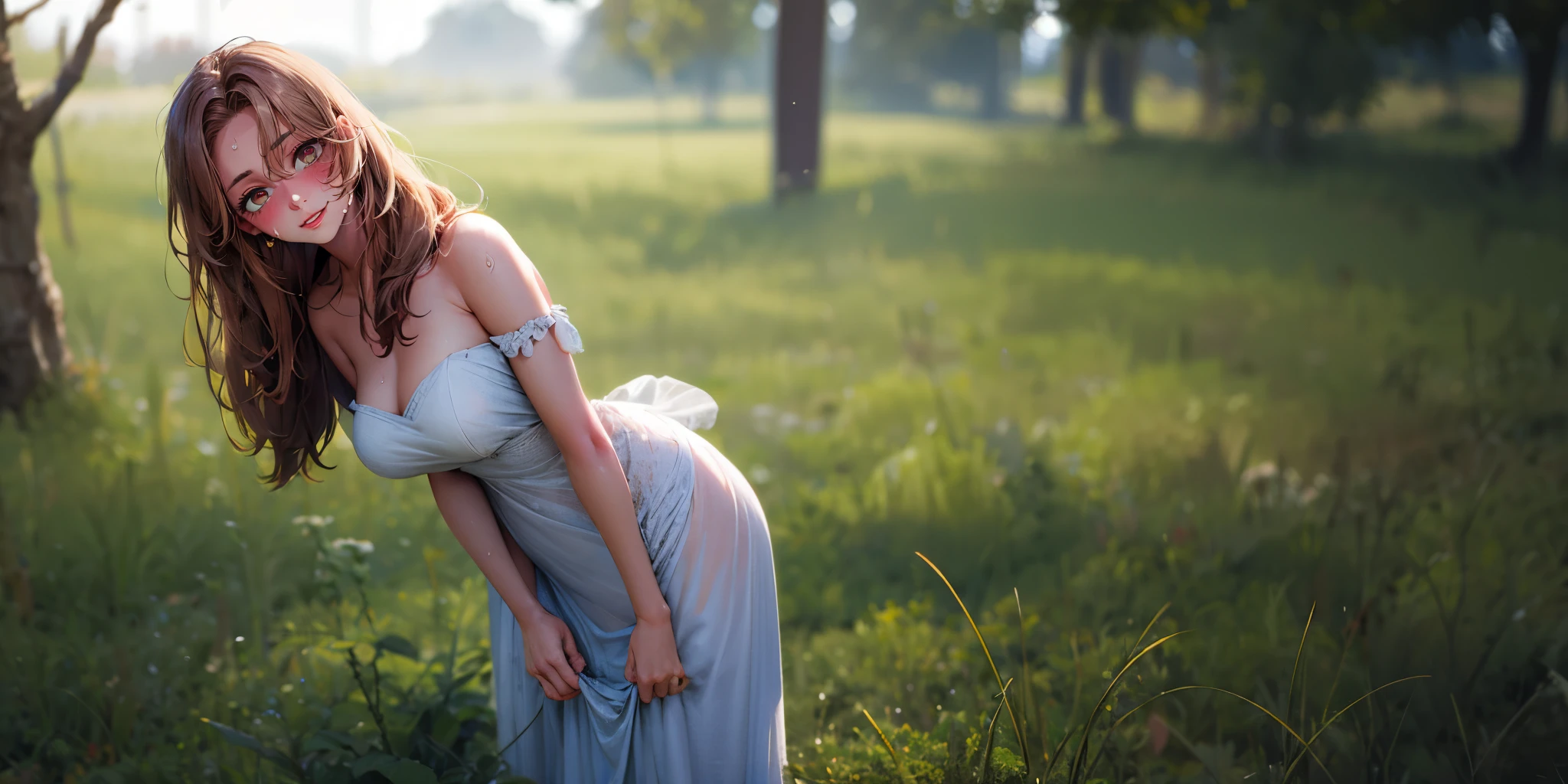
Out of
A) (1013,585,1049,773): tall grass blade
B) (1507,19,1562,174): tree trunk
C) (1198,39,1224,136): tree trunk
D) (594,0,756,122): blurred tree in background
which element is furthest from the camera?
(1198,39,1224,136): tree trunk

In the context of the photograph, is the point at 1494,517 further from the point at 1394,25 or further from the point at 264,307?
the point at 1394,25

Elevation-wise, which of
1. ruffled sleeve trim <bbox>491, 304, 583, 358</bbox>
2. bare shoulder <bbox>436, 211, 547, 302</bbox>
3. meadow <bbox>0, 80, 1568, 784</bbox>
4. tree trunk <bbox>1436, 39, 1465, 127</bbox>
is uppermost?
tree trunk <bbox>1436, 39, 1465, 127</bbox>

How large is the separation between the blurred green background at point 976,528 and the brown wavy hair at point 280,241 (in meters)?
0.23

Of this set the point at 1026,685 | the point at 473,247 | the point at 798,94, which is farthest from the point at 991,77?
the point at 473,247

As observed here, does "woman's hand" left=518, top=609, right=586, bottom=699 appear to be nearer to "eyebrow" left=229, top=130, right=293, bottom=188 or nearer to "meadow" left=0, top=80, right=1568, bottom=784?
"meadow" left=0, top=80, right=1568, bottom=784

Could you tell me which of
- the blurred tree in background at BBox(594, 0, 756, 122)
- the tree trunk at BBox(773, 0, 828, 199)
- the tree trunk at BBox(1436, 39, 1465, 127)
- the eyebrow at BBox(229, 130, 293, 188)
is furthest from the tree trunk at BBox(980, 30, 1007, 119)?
the eyebrow at BBox(229, 130, 293, 188)

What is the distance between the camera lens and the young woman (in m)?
1.62

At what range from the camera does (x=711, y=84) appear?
185 ft

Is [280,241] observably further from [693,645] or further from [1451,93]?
[1451,93]

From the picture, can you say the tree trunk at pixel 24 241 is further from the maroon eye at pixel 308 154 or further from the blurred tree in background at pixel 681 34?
the blurred tree in background at pixel 681 34

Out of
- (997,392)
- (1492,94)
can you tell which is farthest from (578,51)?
(997,392)

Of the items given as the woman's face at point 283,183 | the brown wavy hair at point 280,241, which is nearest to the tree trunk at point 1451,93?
the brown wavy hair at point 280,241

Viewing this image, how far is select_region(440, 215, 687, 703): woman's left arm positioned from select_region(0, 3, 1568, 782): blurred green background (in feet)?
A: 1.05

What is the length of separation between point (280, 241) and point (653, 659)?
1028mm
